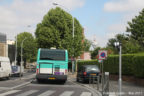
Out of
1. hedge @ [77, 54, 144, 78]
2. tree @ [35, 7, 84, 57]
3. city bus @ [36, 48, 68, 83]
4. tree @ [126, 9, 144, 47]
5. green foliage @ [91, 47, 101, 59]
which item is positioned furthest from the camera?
green foliage @ [91, 47, 101, 59]

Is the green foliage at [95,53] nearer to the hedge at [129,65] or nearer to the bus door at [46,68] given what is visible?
the hedge at [129,65]

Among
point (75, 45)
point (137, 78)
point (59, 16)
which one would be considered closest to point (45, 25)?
point (59, 16)

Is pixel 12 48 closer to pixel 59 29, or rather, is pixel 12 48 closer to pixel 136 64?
pixel 59 29

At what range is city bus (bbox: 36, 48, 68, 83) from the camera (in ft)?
74.1

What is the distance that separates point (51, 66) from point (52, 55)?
108cm

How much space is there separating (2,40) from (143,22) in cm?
4532

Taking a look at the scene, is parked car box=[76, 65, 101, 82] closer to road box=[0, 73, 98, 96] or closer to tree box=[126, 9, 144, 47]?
road box=[0, 73, 98, 96]

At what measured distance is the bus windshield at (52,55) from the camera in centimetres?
2319

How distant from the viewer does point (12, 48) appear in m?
82.3

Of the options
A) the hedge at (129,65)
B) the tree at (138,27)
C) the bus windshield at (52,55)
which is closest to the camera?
the hedge at (129,65)

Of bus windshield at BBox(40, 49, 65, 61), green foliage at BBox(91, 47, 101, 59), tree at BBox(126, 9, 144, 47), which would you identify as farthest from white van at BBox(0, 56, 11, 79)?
green foliage at BBox(91, 47, 101, 59)

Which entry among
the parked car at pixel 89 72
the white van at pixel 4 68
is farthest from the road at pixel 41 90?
the white van at pixel 4 68

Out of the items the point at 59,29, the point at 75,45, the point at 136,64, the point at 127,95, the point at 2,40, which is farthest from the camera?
the point at 2,40

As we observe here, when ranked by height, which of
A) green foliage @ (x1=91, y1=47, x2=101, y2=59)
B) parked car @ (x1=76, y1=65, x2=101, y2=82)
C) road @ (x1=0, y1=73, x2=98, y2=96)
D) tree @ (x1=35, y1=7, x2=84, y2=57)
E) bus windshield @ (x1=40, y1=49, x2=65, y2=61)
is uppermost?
tree @ (x1=35, y1=7, x2=84, y2=57)
